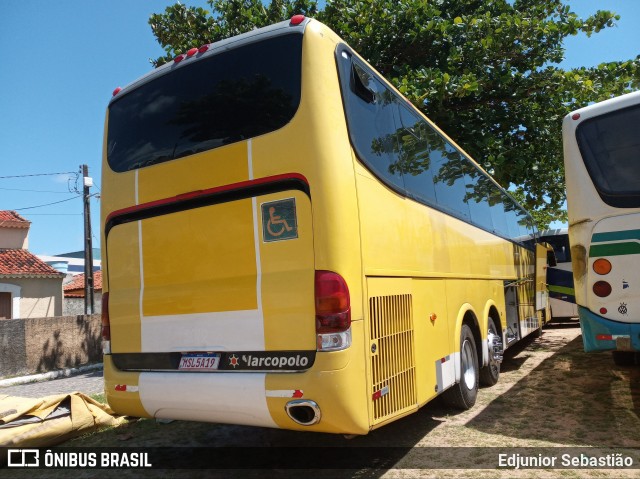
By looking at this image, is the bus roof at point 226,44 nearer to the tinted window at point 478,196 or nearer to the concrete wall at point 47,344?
the tinted window at point 478,196

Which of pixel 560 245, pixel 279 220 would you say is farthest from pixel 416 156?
pixel 560 245

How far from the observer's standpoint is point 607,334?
5.29 metres

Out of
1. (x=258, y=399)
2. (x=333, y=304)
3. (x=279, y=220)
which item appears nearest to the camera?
(x=333, y=304)

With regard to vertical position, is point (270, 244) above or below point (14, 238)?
below

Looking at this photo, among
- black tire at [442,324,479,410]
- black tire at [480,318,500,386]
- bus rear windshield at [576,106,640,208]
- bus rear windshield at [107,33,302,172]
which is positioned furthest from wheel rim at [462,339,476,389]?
bus rear windshield at [107,33,302,172]

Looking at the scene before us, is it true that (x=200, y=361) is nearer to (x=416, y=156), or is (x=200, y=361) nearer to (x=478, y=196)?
(x=416, y=156)

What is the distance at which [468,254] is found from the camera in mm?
6496

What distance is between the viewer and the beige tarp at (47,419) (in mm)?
4773

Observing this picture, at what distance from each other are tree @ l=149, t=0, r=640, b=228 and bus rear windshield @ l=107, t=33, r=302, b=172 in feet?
22.8

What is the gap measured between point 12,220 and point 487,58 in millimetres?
24878

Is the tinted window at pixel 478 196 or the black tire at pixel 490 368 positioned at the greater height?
the tinted window at pixel 478 196

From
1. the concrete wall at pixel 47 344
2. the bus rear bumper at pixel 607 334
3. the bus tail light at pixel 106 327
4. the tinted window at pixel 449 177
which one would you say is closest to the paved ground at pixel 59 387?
the concrete wall at pixel 47 344

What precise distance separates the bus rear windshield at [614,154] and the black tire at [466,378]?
2.16 metres

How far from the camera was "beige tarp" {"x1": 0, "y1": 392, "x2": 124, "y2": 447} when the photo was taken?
4773 mm
